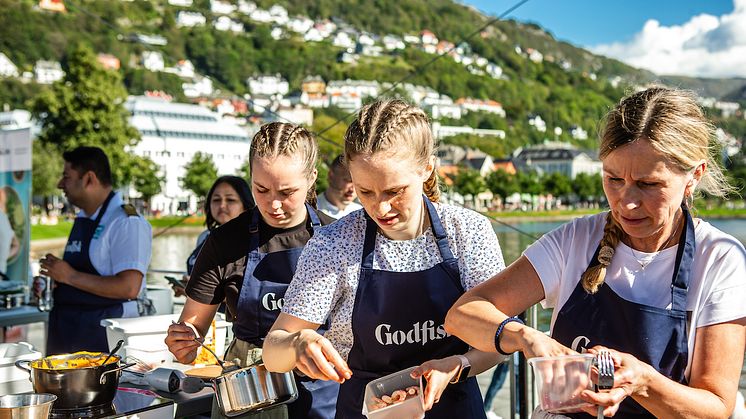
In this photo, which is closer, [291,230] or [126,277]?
[291,230]

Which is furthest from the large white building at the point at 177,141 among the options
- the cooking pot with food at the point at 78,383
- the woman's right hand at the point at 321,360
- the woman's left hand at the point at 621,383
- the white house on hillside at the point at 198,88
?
the woman's left hand at the point at 621,383

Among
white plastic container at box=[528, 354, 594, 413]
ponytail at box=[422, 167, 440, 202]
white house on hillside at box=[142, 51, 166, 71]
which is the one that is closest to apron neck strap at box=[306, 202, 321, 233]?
ponytail at box=[422, 167, 440, 202]

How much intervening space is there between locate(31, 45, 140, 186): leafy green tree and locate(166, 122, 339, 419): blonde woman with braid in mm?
33002

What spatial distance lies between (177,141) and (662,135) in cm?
7561

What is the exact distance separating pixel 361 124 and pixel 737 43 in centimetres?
403

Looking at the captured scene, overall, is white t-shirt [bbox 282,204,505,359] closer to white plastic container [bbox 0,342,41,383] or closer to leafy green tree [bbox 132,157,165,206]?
white plastic container [bbox 0,342,41,383]

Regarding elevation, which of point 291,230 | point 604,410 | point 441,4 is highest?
point 441,4

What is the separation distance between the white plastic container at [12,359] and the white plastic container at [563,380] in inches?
64.9

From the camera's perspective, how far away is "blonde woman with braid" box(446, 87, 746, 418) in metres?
1.45

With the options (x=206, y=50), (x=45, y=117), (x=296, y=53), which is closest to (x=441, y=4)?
(x=296, y=53)

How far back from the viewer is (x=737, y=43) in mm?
5000

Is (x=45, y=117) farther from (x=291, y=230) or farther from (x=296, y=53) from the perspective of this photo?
(x=296, y=53)

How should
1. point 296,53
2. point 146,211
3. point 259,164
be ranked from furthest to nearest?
point 296,53, point 146,211, point 259,164

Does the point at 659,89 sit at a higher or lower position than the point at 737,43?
lower
